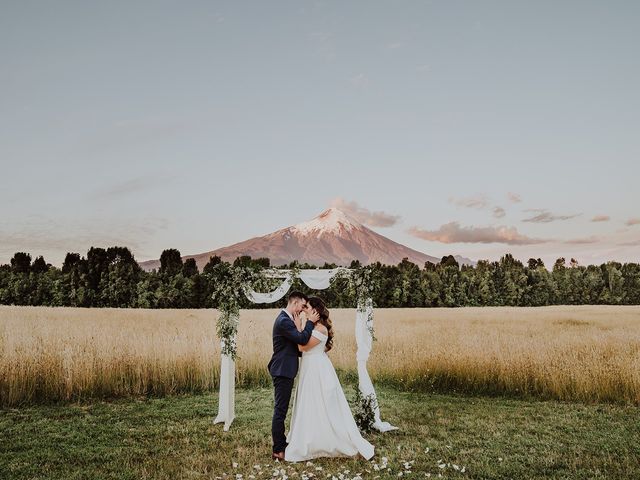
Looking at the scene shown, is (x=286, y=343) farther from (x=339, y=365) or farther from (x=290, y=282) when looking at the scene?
(x=339, y=365)

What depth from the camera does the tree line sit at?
48.5 m

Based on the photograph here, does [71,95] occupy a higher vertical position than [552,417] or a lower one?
higher

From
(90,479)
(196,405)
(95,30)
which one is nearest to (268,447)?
(90,479)

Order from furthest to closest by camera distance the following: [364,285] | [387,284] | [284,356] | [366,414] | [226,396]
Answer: [387,284] < [364,285] < [226,396] < [366,414] < [284,356]

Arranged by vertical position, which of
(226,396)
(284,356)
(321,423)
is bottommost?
(226,396)

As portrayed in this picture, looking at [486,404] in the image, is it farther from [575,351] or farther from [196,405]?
[196,405]

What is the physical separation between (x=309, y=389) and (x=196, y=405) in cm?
560

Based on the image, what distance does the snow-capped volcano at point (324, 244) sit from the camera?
87.4 metres

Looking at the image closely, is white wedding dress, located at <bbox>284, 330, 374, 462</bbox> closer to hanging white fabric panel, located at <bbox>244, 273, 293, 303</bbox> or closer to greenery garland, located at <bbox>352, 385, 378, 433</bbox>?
greenery garland, located at <bbox>352, 385, 378, 433</bbox>

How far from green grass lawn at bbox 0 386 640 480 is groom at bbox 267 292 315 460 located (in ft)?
1.50

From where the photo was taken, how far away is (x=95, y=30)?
1495 cm

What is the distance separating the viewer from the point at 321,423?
7.57 metres

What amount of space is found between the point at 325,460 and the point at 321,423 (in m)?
0.55

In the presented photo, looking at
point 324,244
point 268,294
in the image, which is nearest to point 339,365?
point 268,294
